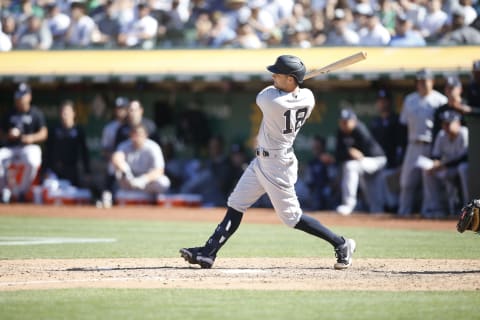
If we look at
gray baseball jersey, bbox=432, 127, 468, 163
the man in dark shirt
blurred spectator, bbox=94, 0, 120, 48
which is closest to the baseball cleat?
gray baseball jersey, bbox=432, 127, 468, 163

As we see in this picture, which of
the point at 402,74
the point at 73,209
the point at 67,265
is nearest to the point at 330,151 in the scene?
the point at 402,74

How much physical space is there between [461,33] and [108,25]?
632 cm

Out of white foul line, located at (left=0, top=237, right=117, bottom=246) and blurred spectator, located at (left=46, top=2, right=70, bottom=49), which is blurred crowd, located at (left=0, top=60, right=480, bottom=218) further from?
white foul line, located at (left=0, top=237, right=117, bottom=246)

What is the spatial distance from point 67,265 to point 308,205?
8.18 metres

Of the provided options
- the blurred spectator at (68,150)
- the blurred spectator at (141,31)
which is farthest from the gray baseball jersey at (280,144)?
the blurred spectator at (141,31)

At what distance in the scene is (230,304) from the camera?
622 centimetres

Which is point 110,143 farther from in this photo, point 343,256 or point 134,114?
point 343,256

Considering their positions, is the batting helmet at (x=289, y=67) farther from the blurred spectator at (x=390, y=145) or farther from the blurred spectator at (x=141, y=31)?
the blurred spectator at (x=141, y=31)

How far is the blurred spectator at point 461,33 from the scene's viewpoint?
15.2 m

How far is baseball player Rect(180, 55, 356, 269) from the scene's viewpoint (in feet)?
25.5

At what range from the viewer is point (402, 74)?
1520cm

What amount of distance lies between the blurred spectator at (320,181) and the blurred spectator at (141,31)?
3.54 metres

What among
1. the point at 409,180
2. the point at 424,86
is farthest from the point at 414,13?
the point at 409,180

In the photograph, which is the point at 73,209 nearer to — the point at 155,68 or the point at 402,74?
the point at 155,68
